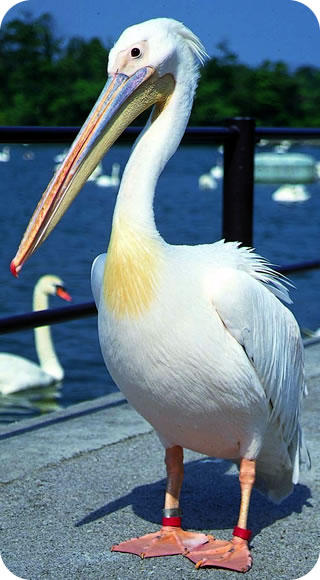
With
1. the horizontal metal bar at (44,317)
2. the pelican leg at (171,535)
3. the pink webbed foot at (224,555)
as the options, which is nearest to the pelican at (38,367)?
the horizontal metal bar at (44,317)

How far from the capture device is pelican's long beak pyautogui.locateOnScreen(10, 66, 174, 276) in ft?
8.45

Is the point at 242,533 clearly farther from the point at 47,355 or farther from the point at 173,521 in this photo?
the point at 47,355

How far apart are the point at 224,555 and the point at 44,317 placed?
145 cm

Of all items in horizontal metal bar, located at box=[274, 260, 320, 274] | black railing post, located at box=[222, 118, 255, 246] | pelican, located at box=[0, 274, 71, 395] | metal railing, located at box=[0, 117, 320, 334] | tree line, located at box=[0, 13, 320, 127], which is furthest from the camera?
tree line, located at box=[0, 13, 320, 127]

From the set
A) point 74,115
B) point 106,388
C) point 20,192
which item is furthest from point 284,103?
point 106,388

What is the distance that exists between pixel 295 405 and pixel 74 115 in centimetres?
2951

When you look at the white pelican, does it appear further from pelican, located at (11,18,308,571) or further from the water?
pelican, located at (11,18,308,571)

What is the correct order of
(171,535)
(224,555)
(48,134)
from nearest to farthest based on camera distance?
(224,555) < (171,535) < (48,134)

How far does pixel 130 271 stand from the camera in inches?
99.0

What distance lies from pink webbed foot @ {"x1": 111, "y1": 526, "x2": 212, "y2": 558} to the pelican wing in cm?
41

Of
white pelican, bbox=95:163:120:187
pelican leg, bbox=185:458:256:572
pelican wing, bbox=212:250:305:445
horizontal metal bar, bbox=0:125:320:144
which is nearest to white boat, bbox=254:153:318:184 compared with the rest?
white pelican, bbox=95:163:120:187

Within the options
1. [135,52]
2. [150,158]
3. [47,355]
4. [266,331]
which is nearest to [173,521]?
[266,331]

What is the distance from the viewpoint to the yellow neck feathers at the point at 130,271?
2.48m

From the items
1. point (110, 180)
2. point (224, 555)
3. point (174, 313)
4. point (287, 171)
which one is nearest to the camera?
point (174, 313)
